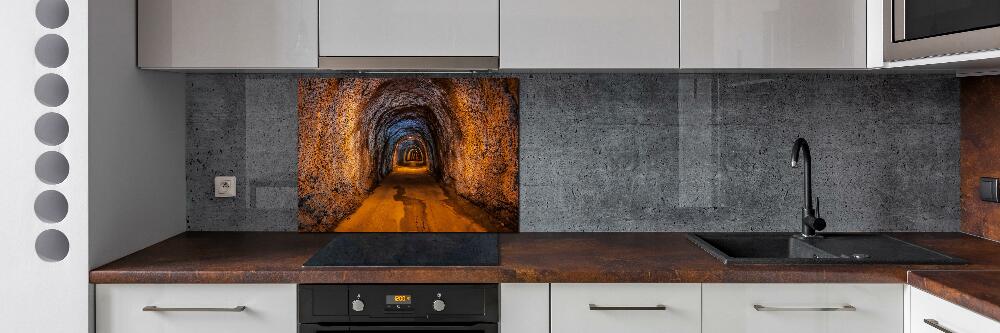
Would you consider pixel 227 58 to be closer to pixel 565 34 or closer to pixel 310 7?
pixel 310 7

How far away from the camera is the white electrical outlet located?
2.50 m

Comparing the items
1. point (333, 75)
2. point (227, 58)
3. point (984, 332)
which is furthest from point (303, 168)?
point (984, 332)

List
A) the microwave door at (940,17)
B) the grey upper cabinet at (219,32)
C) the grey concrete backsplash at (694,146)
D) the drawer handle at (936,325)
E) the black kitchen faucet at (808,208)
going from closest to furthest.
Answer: the drawer handle at (936,325) → the microwave door at (940,17) → the grey upper cabinet at (219,32) → the black kitchen faucet at (808,208) → the grey concrete backsplash at (694,146)

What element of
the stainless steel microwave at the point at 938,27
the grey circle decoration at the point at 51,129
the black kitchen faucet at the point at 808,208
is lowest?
the black kitchen faucet at the point at 808,208

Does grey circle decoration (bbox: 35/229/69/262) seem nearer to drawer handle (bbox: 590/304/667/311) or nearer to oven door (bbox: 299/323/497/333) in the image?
oven door (bbox: 299/323/497/333)

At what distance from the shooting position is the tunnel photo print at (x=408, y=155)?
98.2 inches

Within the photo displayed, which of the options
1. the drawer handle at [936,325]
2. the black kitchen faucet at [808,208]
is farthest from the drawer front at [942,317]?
the black kitchen faucet at [808,208]

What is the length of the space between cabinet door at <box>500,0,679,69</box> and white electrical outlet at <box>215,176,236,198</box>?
1.11 m

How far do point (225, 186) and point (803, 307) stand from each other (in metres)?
1.92

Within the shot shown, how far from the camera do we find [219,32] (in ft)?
6.86

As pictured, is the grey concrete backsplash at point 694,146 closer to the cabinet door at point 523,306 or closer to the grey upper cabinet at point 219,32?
the grey upper cabinet at point 219,32

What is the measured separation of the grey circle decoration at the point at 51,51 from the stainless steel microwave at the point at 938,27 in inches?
90.8

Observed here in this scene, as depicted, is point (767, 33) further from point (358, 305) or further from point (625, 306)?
point (358, 305)

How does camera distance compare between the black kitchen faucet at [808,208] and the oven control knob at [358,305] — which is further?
the black kitchen faucet at [808,208]
